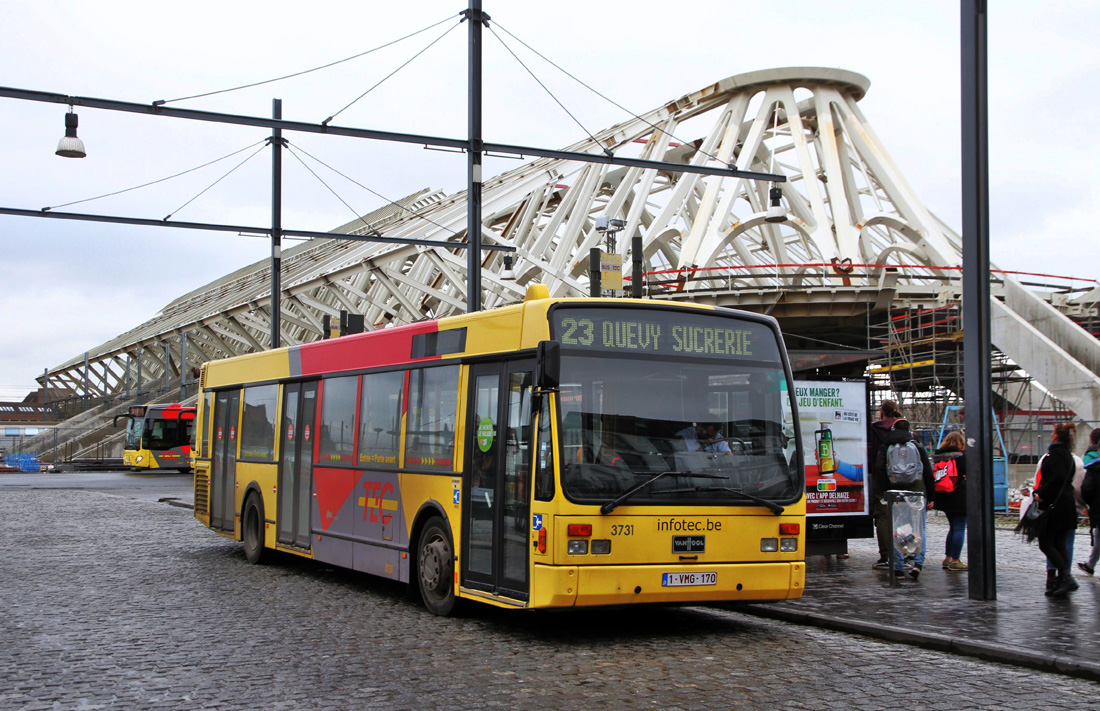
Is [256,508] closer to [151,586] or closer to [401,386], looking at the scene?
[151,586]

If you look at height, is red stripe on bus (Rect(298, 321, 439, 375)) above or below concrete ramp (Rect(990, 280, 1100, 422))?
below

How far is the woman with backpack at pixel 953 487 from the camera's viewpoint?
481 inches

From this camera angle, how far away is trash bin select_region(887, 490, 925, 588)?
11.4 meters

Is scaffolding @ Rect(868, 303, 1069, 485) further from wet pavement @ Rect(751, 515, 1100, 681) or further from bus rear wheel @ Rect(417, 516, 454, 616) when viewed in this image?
bus rear wheel @ Rect(417, 516, 454, 616)

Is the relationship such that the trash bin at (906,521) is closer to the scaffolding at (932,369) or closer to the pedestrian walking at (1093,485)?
the pedestrian walking at (1093,485)

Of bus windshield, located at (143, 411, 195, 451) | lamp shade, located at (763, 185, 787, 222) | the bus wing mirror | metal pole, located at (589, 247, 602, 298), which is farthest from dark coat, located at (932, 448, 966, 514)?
bus windshield, located at (143, 411, 195, 451)

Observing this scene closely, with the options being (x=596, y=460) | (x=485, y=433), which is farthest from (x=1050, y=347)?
(x=596, y=460)

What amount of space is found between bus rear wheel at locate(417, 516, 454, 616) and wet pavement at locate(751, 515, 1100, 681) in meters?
2.69

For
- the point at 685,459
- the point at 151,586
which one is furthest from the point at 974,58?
the point at 151,586

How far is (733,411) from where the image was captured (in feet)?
29.0

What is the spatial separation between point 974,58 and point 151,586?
9.21 meters

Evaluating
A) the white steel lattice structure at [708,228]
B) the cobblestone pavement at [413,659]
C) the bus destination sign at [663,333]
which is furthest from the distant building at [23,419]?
the bus destination sign at [663,333]

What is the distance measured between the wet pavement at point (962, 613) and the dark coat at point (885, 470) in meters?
0.90

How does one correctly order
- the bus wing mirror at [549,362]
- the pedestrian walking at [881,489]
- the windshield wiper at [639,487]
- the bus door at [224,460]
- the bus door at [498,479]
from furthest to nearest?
1. the bus door at [224,460]
2. the pedestrian walking at [881,489]
3. the bus door at [498,479]
4. the windshield wiper at [639,487]
5. the bus wing mirror at [549,362]
